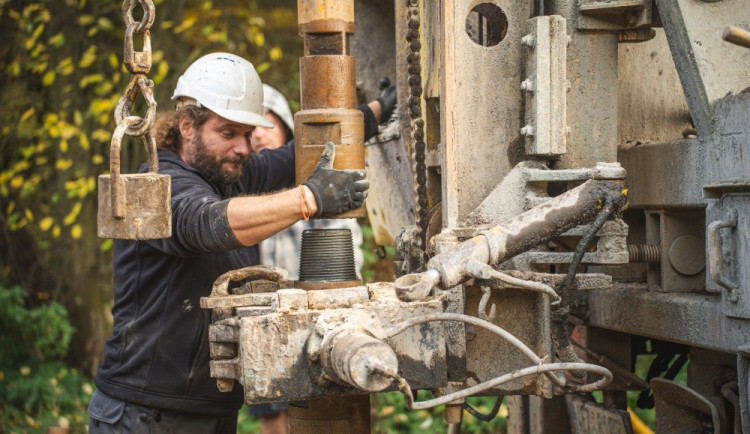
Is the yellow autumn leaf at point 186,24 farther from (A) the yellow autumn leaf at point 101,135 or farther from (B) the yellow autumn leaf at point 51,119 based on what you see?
(B) the yellow autumn leaf at point 51,119

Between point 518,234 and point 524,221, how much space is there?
5cm

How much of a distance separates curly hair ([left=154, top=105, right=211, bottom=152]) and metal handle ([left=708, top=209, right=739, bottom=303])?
6.49ft

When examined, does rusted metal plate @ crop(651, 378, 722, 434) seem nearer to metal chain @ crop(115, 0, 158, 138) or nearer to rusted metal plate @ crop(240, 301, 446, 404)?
rusted metal plate @ crop(240, 301, 446, 404)

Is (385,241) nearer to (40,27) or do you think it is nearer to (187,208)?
(187,208)

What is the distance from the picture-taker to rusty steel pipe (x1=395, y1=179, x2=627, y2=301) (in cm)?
242

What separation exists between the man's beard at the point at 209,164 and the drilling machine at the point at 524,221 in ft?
1.85

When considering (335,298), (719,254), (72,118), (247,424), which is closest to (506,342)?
(335,298)

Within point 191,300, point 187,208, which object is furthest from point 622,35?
point 191,300

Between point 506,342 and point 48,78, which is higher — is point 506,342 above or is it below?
below

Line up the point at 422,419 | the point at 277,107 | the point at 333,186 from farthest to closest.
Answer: the point at 422,419 < the point at 277,107 < the point at 333,186

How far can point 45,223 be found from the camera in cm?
767

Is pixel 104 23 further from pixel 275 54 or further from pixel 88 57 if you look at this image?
pixel 275 54

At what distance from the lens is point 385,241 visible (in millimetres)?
4562

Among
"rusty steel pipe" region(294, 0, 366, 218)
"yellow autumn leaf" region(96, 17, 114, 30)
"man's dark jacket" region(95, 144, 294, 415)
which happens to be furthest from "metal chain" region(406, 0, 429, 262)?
"yellow autumn leaf" region(96, 17, 114, 30)
